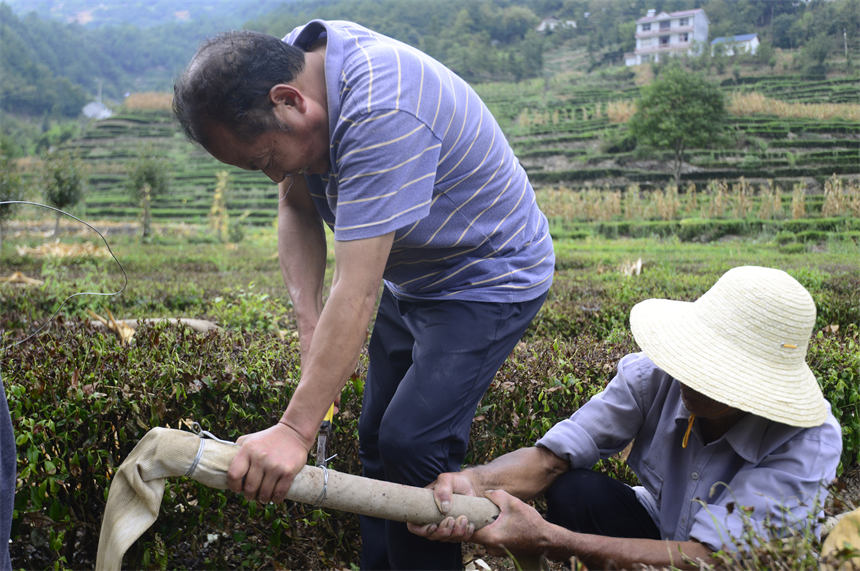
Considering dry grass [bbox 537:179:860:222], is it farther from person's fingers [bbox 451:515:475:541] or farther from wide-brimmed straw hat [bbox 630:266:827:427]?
person's fingers [bbox 451:515:475:541]

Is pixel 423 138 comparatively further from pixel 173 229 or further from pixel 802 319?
pixel 173 229

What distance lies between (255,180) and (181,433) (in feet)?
112

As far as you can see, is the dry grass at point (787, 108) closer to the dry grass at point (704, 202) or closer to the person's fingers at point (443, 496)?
the dry grass at point (704, 202)

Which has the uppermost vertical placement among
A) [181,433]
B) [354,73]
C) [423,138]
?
[354,73]

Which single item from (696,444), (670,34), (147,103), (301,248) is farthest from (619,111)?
(147,103)

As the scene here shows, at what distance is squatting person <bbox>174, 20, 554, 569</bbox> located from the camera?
1.49m

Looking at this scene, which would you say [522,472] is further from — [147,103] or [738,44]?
[147,103]

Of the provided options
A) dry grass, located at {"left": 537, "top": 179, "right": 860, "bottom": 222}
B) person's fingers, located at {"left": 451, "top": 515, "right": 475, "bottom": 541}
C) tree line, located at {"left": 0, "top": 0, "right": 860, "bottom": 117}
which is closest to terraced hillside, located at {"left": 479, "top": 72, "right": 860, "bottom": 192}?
dry grass, located at {"left": 537, "top": 179, "right": 860, "bottom": 222}

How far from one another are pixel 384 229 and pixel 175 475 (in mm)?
677

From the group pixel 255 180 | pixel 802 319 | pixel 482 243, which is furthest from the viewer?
pixel 255 180

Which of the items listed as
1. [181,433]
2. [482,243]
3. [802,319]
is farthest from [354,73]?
→ [802,319]

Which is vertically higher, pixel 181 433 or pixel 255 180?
pixel 181 433

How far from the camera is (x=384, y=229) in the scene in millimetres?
1487

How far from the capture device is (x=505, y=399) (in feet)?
8.47
